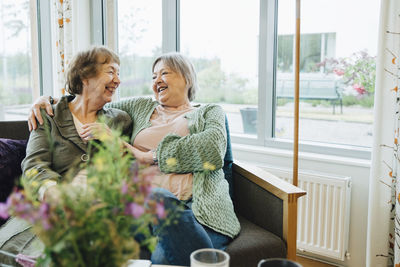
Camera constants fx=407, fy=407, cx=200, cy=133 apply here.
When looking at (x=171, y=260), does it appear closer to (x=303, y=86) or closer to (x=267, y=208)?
(x=267, y=208)

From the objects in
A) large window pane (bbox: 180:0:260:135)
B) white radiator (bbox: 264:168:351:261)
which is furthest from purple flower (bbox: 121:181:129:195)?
large window pane (bbox: 180:0:260:135)

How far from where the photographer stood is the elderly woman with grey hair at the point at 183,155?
1.47 m

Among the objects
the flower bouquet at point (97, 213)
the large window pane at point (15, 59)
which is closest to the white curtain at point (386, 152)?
the flower bouquet at point (97, 213)

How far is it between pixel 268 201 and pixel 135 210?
3.74 feet

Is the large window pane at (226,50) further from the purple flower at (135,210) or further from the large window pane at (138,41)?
the purple flower at (135,210)

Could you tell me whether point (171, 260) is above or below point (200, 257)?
below

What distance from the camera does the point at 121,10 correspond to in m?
3.29

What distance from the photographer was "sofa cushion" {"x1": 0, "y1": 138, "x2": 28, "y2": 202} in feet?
5.82

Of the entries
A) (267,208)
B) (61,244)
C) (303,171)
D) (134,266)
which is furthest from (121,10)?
(61,244)

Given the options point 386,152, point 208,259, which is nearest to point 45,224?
point 208,259

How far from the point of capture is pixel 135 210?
2.36 ft

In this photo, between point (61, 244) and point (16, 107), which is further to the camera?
point (16, 107)

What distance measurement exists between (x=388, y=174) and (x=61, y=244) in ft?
5.61

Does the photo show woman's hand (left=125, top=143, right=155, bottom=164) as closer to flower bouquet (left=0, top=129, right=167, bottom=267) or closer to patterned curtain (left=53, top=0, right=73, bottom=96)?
flower bouquet (left=0, top=129, right=167, bottom=267)
